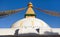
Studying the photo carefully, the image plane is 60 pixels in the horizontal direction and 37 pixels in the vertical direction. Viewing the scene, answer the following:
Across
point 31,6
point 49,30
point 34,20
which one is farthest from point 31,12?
point 49,30

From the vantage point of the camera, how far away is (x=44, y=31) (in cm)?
1095

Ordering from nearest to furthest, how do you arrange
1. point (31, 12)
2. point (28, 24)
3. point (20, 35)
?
1. point (20, 35)
2. point (28, 24)
3. point (31, 12)

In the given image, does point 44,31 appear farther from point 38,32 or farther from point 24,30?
point 24,30

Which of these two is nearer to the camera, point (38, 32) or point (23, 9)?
point (38, 32)


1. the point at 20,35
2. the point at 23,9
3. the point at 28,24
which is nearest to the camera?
the point at 20,35

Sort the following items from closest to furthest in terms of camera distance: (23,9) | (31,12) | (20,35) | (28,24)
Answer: (20,35) < (28,24) < (31,12) < (23,9)

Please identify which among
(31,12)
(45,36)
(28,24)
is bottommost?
(45,36)

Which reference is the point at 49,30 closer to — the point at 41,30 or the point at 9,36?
the point at 41,30

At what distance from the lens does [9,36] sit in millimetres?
11156

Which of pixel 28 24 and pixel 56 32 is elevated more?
pixel 28 24

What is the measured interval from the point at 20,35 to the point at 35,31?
0.90 metres


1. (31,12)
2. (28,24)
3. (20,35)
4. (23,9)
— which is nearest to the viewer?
(20,35)

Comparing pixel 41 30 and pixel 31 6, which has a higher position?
pixel 31 6

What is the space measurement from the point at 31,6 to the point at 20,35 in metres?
5.73
